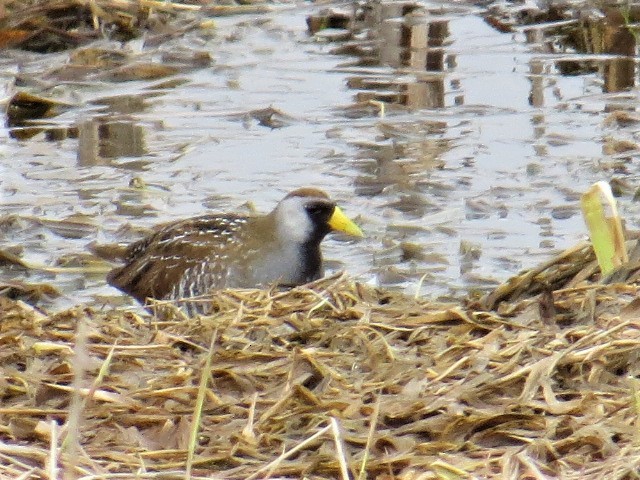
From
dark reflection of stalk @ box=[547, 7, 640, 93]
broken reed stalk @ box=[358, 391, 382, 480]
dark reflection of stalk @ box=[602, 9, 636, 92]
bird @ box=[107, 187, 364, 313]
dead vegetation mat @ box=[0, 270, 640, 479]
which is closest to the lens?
broken reed stalk @ box=[358, 391, 382, 480]

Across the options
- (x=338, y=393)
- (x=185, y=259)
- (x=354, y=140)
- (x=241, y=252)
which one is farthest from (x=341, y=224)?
(x=338, y=393)

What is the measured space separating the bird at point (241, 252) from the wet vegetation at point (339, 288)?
0.26 m

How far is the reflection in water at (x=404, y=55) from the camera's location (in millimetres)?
9609

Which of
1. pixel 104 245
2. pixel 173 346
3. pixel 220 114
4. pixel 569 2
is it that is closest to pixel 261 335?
pixel 173 346

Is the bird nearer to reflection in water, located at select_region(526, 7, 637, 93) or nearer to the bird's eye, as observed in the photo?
the bird's eye

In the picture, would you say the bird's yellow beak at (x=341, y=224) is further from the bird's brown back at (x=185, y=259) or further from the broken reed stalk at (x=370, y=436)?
the broken reed stalk at (x=370, y=436)

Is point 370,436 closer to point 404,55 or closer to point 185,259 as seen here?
point 185,259

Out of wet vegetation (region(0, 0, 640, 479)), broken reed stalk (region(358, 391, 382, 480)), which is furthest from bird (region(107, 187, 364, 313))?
broken reed stalk (region(358, 391, 382, 480))

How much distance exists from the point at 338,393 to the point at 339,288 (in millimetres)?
1004

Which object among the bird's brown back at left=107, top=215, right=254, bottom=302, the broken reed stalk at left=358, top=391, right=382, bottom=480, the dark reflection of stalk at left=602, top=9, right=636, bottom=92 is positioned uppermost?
the broken reed stalk at left=358, top=391, right=382, bottom=480

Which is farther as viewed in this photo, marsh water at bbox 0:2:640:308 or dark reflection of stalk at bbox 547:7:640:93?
dark reflection of stalk at bbox 547:7:640:93

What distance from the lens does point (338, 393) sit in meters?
3.71

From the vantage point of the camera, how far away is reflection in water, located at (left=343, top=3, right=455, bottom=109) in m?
9.61

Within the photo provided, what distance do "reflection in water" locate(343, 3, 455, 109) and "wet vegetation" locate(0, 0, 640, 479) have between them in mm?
27
